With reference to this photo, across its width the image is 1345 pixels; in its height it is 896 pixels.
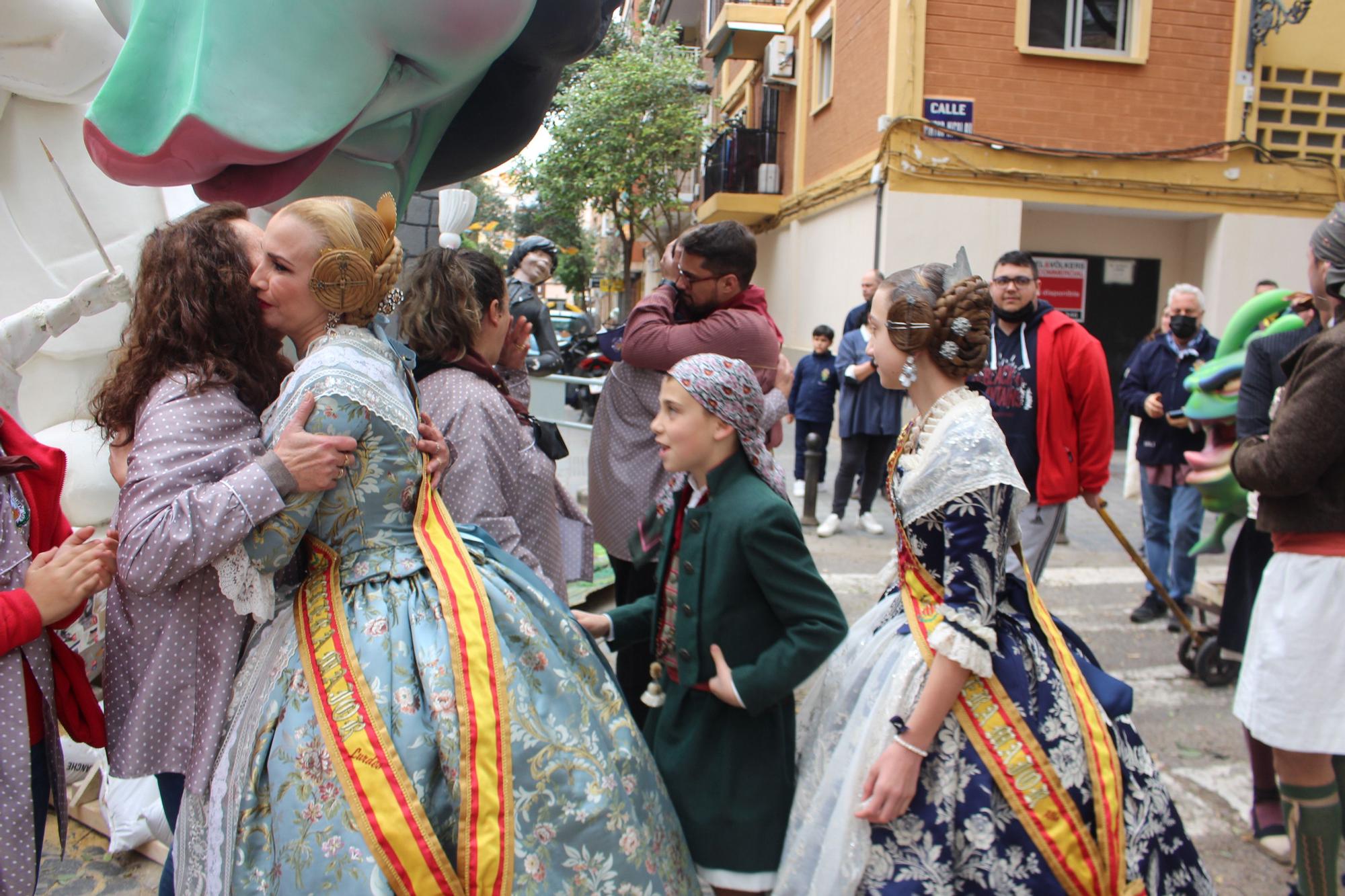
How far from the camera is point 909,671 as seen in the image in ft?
5.60

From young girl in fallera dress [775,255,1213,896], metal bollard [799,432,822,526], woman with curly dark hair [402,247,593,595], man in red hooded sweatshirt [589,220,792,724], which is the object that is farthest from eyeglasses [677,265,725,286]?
metal bollard [799,432,822,526]

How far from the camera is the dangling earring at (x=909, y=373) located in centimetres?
183

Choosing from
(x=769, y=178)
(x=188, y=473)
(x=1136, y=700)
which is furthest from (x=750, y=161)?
(x=188, y=473)

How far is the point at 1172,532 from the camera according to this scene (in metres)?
4.86

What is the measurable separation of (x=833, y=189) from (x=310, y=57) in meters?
11.4

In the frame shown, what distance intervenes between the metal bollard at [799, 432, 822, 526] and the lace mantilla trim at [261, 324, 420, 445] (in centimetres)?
552

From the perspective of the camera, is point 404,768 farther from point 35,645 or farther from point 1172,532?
point 1172,532

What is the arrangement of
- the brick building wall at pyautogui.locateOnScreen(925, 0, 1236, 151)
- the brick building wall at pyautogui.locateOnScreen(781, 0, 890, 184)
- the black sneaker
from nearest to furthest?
1. the black sneaker
2. the brick building wall at pyautogui.locateOnScreen(925, 0, 1236, 151)
3. the brick building wall at pyautogui.locateOnScreen(781, 0, 890, 184)

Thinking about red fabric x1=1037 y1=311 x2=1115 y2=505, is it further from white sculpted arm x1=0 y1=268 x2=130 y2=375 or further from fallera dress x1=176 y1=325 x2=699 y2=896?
white sculpted arm x1=0 y1=268 x2=130 y2=375

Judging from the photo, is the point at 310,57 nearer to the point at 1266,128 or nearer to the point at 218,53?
the point at 218,53

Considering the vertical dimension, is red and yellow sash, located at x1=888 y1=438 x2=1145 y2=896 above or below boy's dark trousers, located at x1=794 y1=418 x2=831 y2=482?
above

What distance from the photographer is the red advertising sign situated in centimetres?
1097

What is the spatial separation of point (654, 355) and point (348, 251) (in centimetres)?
122

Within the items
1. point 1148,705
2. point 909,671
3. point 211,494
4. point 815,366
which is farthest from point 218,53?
point 815,366
